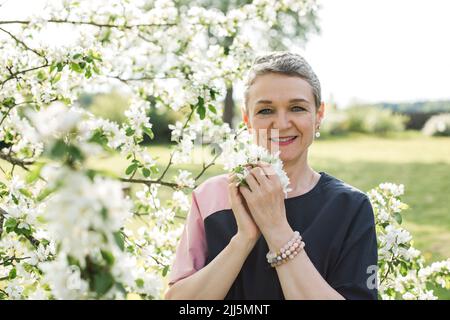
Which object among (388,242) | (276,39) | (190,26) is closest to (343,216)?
(388,242)

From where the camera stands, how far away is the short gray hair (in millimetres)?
2225

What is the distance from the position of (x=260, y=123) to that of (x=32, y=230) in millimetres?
1270

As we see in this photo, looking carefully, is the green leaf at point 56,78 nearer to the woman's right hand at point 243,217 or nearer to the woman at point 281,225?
the woman at point 281,225

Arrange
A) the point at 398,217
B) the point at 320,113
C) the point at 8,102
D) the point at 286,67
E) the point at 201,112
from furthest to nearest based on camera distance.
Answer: the point at 8,102
the point at 201,112
the point at 398,217
the point at 320,113
the point at 286,67

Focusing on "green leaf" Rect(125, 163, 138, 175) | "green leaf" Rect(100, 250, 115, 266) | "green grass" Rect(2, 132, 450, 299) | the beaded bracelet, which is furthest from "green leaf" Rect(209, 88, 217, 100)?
"green leaf" Rect(100, 250, 115, 266)

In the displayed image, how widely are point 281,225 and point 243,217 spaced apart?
0.44 ft

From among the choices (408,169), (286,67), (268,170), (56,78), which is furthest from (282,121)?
(408,169)

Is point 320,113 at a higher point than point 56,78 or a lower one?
lower

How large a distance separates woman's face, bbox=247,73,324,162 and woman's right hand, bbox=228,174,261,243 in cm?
36

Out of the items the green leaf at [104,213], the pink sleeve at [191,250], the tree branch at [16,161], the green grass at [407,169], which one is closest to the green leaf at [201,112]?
the green grass at [407,169]

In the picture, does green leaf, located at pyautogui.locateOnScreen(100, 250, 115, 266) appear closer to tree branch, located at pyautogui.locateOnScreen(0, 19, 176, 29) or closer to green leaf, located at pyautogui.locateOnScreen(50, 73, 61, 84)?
green leaf, located at pyautogui.locateOnScreen(50, 73, 61, 84)

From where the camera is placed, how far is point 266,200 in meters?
1.87

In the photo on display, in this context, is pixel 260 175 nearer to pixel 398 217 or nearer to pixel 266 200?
pixel 266 200
